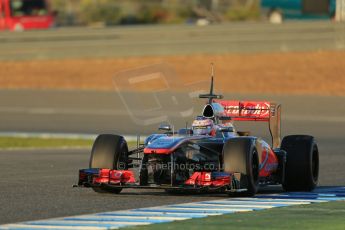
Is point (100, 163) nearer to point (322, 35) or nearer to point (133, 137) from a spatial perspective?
point (133, 137)

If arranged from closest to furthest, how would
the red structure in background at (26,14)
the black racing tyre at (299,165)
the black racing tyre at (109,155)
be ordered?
the black racing tyre at (109,155) < the black racing tyre at (299,165) < the red structure in background at (26,14)

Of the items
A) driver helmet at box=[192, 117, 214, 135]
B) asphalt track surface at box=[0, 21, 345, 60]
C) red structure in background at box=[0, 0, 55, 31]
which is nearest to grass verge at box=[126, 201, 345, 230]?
driver helmet at box=[192, 117, 214, 135]

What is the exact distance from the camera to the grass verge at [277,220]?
11086 millimetres

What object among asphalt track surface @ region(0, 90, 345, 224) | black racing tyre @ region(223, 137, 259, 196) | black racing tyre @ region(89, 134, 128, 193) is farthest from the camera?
A: black racing tyre @ region(89, 134, 128, 193)

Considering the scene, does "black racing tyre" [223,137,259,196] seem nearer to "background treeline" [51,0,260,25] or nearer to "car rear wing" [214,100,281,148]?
"car rear wing" [214,100,281,148]

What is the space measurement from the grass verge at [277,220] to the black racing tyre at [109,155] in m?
2.31

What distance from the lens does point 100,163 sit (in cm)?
1411

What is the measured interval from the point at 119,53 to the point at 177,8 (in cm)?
3154

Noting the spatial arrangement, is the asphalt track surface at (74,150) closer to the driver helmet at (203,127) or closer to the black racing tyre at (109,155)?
the black racing tyre at (109,155)

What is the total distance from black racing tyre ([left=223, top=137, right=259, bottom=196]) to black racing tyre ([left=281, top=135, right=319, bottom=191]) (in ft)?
4.72

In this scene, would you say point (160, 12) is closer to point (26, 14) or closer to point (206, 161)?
point (26, 14)

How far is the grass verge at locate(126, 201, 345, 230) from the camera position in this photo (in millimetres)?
11086

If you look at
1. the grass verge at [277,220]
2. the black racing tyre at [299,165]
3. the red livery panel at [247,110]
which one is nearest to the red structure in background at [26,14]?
the red livery panel at [247,110]

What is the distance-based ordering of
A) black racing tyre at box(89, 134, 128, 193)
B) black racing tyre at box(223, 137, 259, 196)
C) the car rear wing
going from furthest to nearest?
the car rear wing, black racing tyre at box(89, 134, 128, 193), black racing tyre at box(223, 137, 259, 196)
